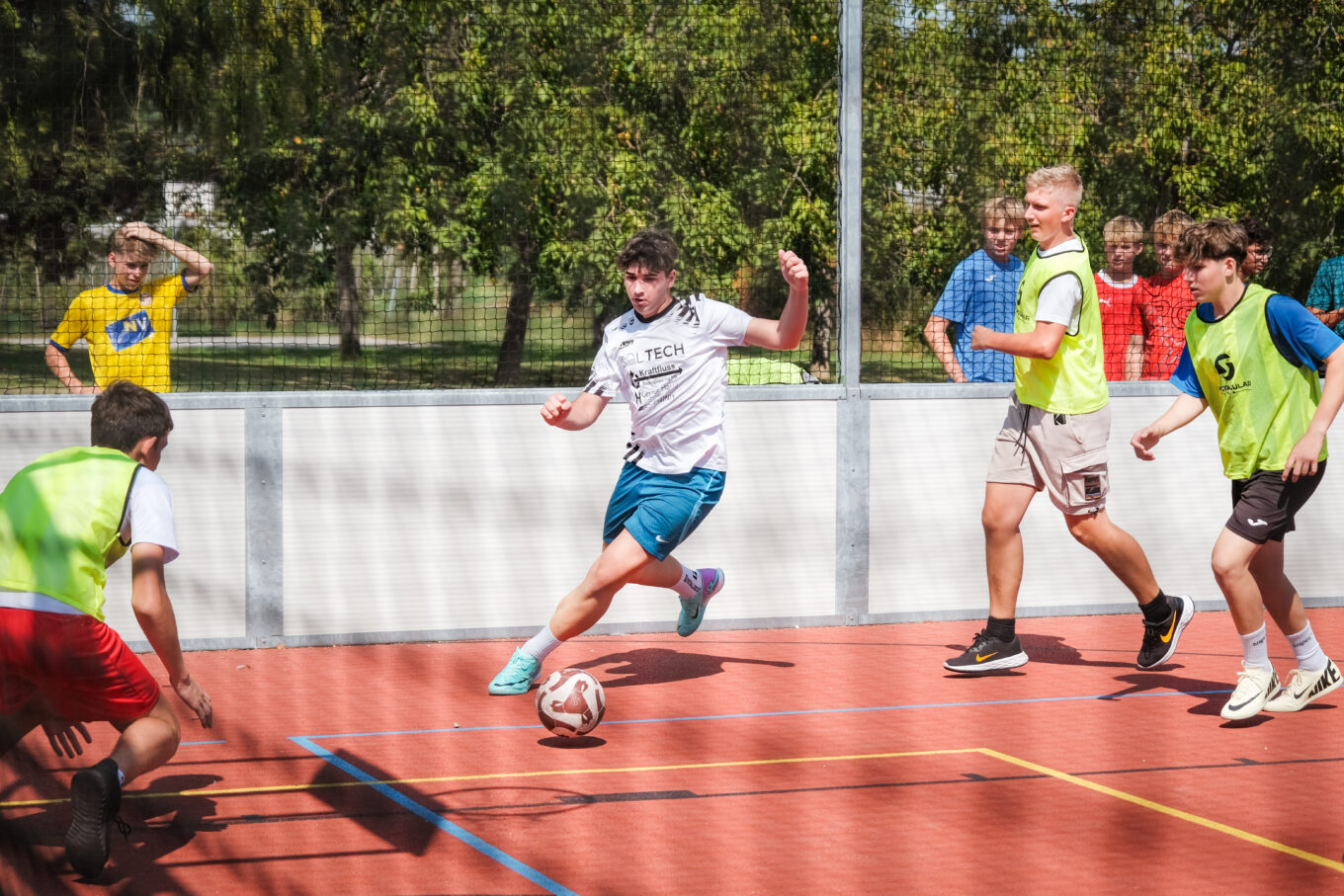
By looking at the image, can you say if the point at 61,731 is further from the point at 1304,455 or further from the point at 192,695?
the point at 1304,455

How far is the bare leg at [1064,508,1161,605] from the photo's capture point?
19.8 feet

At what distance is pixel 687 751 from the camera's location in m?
5.12

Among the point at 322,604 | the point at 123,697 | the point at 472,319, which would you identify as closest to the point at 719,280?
the point at 472,319

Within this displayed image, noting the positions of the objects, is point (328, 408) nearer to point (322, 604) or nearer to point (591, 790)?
point (322, 604)

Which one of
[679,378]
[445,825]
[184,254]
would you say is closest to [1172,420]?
[679,378]

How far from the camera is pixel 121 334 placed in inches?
279

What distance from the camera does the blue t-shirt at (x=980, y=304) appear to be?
25.3 ft

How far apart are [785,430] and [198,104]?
352 centimetres

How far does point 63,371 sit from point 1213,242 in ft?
16.9

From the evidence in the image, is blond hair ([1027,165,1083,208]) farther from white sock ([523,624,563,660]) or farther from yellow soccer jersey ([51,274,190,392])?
yellow soccer jersey ([51,274,190,392])

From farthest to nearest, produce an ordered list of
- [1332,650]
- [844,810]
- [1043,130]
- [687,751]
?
1. [1043,130]
2. [1332,650]
3. [687,751]
4. [844,810]

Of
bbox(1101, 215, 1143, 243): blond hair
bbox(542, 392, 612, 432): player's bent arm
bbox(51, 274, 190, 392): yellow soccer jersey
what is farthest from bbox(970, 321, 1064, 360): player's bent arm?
bbox(51, 274, 190, 392): yellow soccer jersey

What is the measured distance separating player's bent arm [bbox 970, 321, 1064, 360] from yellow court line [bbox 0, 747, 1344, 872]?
161cm

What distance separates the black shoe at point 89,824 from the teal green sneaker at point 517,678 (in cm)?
236
